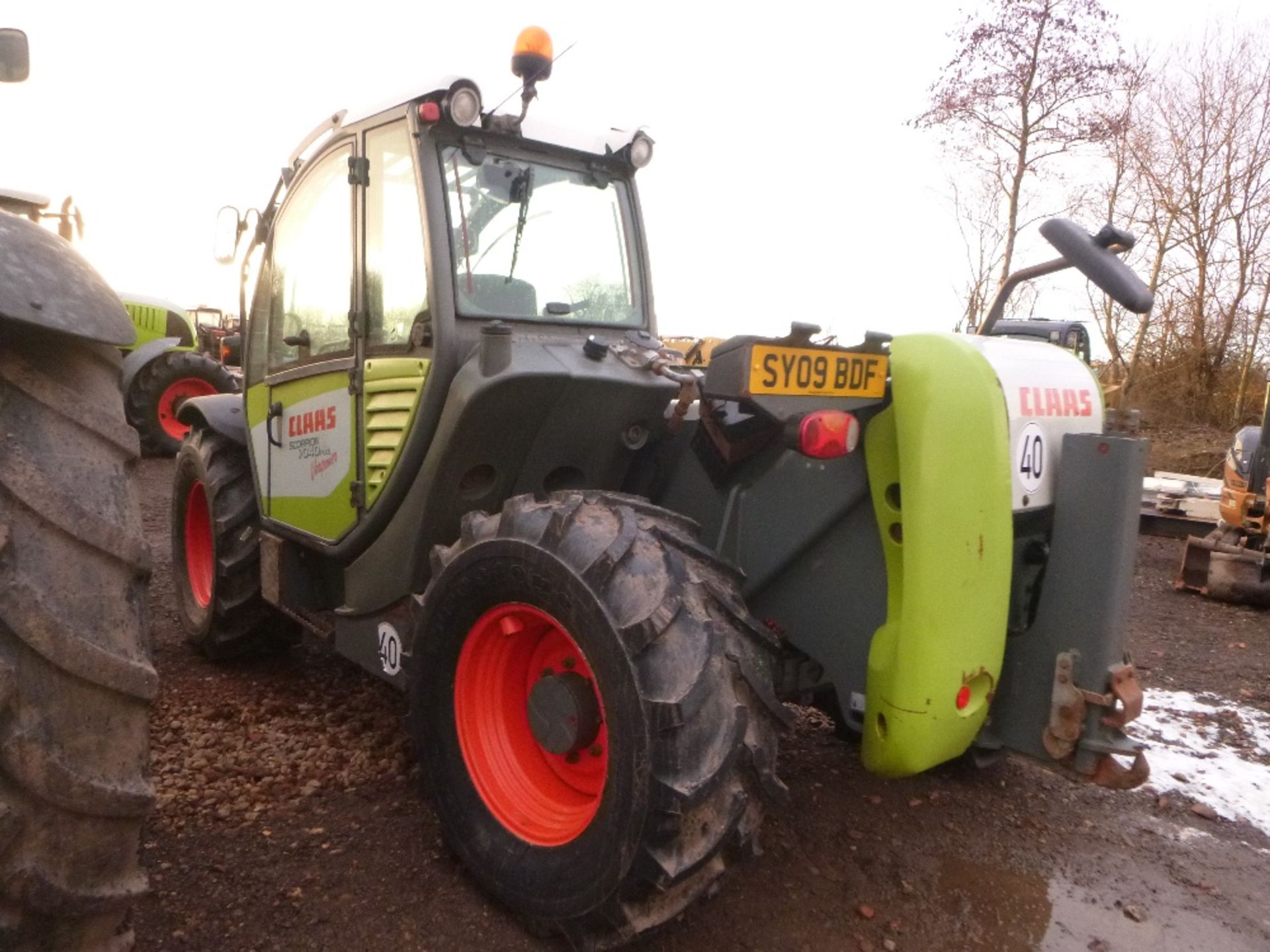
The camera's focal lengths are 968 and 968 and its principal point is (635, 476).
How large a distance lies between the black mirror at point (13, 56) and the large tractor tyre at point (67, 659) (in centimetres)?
100

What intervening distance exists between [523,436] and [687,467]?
0.52 meters

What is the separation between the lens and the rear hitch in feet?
7.71

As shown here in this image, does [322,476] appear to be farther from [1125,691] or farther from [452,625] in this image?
[1125,691]

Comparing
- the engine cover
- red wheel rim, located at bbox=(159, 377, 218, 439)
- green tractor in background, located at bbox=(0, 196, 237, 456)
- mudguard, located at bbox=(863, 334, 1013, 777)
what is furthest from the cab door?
red wheel rim, located at bbox=(159, 377, 218, 439)

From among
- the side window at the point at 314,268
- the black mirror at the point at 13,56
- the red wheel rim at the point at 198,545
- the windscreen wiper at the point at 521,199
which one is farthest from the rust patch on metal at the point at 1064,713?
the red wheel rim at the point at 198,545

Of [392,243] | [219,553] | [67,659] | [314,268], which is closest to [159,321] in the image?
[219,553]

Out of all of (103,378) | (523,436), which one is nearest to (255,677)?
(523,436)

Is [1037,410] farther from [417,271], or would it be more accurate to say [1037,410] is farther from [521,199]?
[417,271]

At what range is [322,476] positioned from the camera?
3.50 m

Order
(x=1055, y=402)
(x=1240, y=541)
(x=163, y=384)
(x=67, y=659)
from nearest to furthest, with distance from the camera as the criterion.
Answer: (x=67, y=659) < (x=1055, y=402) < (x=1240, y=541) < (x=163, y=384)

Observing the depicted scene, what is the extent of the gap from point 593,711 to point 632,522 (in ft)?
1.65

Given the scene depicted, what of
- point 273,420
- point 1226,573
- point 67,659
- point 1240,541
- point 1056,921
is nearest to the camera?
point 67,659

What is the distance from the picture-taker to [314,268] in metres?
3.64

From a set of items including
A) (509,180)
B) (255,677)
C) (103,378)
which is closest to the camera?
(103,378)
